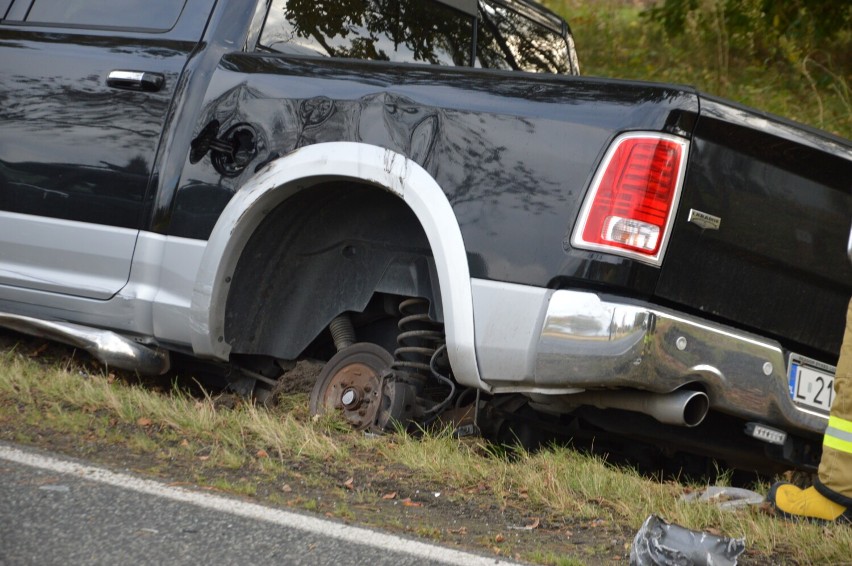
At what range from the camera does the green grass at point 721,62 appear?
972 cm

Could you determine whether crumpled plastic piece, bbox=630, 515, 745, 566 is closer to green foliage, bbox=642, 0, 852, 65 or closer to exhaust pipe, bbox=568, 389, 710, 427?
exhaust pipe, bbox=568, 389, 710, 427

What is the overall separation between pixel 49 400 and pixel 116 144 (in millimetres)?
1040

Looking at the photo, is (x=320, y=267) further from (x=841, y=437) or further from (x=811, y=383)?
(x=841, y=437)

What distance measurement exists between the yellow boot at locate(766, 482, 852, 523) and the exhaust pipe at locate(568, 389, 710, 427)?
0.37 meters

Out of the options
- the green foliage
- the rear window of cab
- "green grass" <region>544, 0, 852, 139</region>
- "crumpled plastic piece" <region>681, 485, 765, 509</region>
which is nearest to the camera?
"crumpled plastic piece" <region>681, 485, 765, 509</region>

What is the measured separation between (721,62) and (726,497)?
8418mm

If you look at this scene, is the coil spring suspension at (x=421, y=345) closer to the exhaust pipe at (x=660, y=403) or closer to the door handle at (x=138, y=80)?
the exhaust pipe at (x=660, y=403)

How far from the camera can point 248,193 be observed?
398 centimetres

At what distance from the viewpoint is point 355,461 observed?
3648mm

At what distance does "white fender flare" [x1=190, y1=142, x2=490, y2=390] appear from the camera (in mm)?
3459

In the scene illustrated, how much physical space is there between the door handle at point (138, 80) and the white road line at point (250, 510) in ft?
5.01

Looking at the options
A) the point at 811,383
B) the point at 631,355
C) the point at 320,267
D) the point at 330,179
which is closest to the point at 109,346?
the point at 320,267

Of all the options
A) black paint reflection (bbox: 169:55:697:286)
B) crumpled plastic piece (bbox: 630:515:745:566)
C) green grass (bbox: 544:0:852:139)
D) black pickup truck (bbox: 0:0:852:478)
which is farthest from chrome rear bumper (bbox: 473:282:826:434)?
green grass (bbox: 544:0:852:139)

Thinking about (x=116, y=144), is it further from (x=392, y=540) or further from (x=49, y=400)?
(x=392, y=540)
